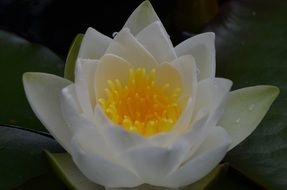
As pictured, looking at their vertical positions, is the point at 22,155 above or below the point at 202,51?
below

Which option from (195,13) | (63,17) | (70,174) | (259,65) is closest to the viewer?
(70,174)

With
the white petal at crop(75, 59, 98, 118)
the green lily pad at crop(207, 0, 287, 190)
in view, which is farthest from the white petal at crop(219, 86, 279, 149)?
the white petal at crop(75, 59, 98, 118)

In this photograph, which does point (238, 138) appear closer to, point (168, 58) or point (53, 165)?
point (168, 58)

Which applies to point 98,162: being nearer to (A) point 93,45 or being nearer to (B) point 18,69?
(A) point 93,45

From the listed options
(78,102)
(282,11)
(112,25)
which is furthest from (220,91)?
(112,25)

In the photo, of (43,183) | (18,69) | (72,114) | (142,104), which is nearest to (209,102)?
(142,104)

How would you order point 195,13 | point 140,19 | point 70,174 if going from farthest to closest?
point 195,13 < point 140,19 < point 70,174
